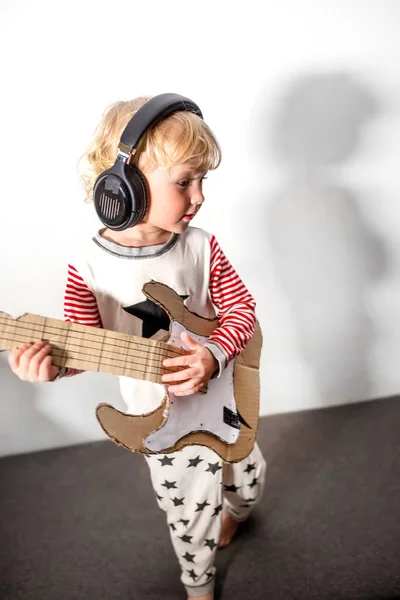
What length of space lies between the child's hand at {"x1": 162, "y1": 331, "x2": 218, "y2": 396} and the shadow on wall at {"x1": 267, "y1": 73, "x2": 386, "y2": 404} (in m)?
0.63

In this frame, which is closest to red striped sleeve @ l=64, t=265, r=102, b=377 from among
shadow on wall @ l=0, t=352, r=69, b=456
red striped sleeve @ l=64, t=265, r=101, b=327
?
red striped sleeve @ l=64, t=265, r=101, b=327

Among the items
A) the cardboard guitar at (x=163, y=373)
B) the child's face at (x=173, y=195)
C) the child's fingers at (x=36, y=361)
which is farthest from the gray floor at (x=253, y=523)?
the child's face at (x=173, y=195)

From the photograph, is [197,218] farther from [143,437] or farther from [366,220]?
[143,437]

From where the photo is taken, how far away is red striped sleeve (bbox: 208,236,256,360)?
1015mm

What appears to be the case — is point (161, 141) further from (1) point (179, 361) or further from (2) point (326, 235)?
(2) point (326, 235)

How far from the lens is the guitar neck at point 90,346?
2.71 ft

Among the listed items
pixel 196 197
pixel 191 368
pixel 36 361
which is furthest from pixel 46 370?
pixel 196 197

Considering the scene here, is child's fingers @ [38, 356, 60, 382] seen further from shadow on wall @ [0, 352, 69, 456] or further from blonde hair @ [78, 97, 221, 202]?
shadow on wall @ [0, 352, 69, 456]

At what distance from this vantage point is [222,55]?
129 centimetres

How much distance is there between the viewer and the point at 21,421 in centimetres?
163

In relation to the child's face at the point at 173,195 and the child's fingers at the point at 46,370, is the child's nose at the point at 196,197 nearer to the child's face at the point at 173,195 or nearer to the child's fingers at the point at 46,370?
the child's face at the point at 173,195

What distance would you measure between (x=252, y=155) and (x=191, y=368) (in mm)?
653

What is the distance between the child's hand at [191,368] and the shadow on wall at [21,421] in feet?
2.42

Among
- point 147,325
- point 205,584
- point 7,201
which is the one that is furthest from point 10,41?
point 205,584
